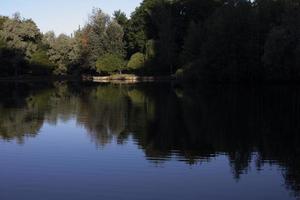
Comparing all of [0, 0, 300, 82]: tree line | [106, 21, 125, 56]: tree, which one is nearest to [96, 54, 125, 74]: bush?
[0, 0, 300, 82]: tree line

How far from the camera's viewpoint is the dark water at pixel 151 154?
13.3 m

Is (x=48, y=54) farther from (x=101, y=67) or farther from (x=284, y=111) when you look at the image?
(x=284, y=111)

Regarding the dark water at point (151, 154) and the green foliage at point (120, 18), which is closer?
the dark water at point (151, 154)

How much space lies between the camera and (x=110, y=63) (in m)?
92.2

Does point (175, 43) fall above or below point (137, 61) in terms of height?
above

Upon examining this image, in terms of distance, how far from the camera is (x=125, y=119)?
1162 inches

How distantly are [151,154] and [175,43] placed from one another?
70.4 meters

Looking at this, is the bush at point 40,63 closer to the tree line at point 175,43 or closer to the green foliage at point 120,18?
the tree line at point 175,43

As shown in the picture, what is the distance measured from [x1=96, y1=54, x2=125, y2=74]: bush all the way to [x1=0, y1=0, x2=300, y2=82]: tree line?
0.17 m

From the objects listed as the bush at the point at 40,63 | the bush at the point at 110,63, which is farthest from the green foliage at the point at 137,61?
the bush at the point at 40,63

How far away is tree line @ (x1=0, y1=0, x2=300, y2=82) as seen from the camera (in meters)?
64.1

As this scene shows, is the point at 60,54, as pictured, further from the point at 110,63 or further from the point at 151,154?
the point at 151,154

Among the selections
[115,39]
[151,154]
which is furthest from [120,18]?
[151,154]

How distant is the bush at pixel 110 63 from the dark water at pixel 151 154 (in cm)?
5871
